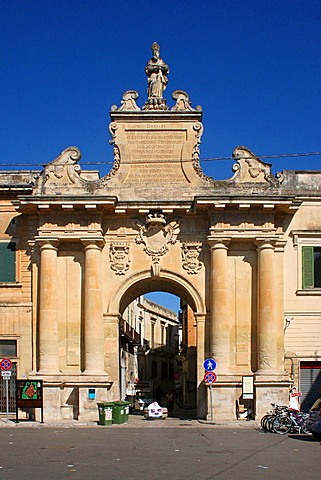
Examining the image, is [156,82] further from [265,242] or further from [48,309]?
[48,309]

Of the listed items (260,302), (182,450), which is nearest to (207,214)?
(260,302)

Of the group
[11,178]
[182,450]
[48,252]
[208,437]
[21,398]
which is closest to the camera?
[182,450]

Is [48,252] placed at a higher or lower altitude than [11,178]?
lower

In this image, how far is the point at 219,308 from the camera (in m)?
26.8

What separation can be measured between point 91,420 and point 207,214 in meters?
8.83

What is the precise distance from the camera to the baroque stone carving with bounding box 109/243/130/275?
27.7 meters


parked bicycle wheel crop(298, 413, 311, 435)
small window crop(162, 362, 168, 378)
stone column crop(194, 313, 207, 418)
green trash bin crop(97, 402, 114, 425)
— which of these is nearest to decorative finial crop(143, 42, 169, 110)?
stone column crop(194, 313, 207, 418)

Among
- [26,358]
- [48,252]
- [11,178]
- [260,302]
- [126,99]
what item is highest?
[126,99]

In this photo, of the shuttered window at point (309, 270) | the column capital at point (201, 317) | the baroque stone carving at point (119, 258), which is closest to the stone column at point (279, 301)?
the shuttered window at point (309, 270)

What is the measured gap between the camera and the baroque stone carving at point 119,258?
27703 mm

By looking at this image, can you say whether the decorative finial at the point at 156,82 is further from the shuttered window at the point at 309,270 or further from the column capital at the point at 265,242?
the shuttered window at the point at 309,270

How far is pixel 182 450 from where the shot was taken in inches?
680

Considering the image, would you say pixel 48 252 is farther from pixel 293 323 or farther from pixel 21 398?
pixel 293 323

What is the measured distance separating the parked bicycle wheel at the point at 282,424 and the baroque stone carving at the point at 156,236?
8426mm
